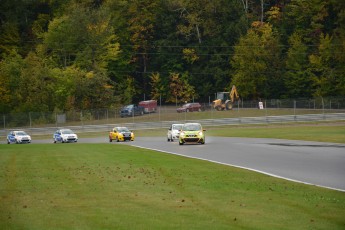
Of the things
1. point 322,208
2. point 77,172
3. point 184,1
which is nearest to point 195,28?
point 184,1

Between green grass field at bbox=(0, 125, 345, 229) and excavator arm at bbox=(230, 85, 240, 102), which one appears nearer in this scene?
green grass field at bbox=(0, 125, 345, 229)

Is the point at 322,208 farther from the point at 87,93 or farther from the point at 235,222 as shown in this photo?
the point at 87,93

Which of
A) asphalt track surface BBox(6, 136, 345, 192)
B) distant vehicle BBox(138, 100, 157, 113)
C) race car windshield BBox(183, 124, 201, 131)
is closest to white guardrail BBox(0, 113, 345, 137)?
distant vehicle BBox(138, 100, 157, 113)

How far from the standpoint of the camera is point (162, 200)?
15.5m

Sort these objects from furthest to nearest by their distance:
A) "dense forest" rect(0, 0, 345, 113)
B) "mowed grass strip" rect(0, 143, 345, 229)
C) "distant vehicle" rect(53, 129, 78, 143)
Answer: "dense forest" rect(0, 0, 345, 113) < "distant vehicle" rect(53, 129, 78, 143) < "mowed grass strip" rect(0, 143, 345, 229)

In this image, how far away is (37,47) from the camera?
4109 inches

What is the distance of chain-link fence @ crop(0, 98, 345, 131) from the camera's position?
74375 millimetres

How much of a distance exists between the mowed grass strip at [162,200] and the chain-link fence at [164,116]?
52354 mm

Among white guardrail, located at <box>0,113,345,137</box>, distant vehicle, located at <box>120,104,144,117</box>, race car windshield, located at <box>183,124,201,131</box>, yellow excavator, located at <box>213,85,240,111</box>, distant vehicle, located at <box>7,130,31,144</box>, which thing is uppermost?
yellow excavator, located at <box>213,85,240,111</box>

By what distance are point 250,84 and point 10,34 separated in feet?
128

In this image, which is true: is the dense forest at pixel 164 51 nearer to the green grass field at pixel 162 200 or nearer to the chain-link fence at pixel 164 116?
the chain-link fence at pixel 164 116

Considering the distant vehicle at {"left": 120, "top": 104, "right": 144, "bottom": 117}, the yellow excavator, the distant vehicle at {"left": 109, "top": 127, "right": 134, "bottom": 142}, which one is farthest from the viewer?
the yellow excavator

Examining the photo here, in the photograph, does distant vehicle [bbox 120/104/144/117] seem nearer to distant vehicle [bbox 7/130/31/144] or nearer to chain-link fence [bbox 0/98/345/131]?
chain-link fence [bbox 0/98/345/131]

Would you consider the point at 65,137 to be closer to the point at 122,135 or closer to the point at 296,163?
the point at 122,135
